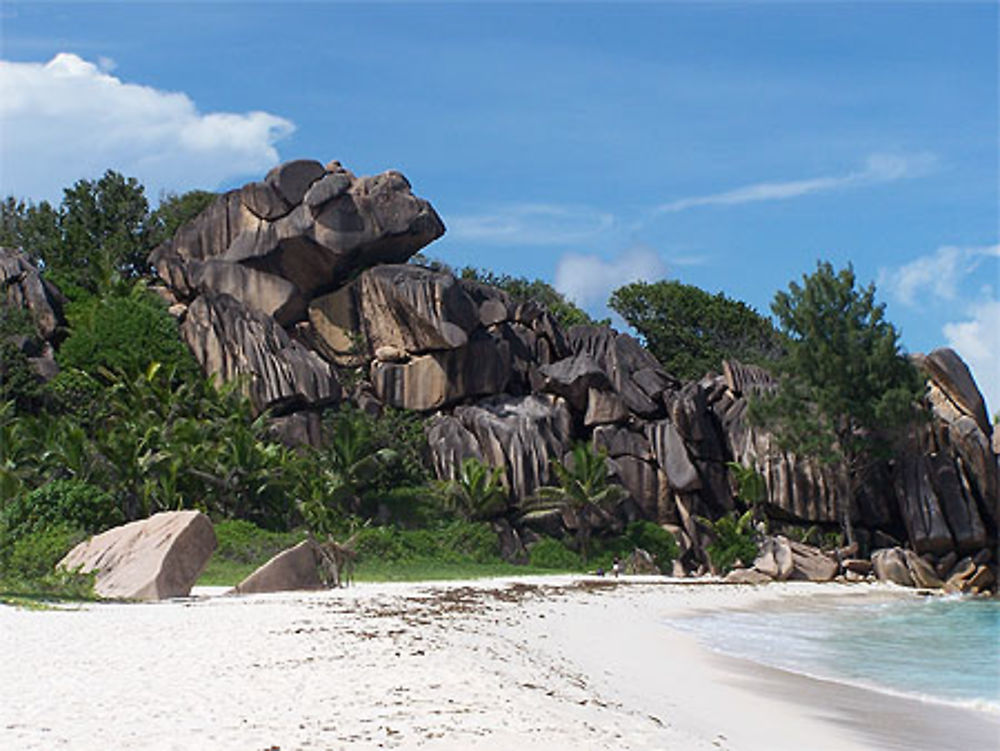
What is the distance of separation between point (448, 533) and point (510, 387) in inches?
383

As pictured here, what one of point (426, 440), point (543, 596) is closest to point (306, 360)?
point (426, 440)

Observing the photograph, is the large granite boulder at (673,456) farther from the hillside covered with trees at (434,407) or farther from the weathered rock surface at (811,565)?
the weathered rock surface at (811,565)

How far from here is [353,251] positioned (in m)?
45.9

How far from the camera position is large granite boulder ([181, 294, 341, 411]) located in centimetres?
3994

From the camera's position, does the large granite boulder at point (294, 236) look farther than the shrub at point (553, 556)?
Yes

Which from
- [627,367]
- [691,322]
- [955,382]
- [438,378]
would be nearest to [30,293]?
[438,378]

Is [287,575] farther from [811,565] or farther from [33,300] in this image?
[33,300]

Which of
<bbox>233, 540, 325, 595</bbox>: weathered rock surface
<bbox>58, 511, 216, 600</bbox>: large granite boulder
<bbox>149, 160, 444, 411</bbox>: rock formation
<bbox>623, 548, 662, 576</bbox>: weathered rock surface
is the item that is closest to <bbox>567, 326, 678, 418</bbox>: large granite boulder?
<bbox>623, 548, 662, 576</bbox>: weathered rock surface

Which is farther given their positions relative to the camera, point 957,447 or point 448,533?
point 957,447

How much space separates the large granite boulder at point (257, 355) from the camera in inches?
1572

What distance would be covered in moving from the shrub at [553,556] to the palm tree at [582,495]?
54cm

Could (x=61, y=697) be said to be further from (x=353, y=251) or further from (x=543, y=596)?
(x=353, y=251)

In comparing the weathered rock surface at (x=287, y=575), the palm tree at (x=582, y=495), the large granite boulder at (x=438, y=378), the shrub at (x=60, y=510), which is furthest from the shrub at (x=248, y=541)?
the large granite boulder at (x=438, y=378)

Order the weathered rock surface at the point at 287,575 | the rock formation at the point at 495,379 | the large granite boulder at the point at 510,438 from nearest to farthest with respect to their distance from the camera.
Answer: the weathered rock surface at the point at 287,575 → the large granite boulder at the point at 510,438 → the rock formation at the point at 495,379
